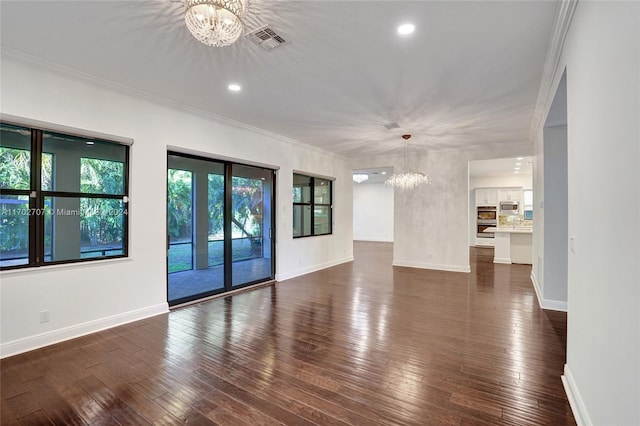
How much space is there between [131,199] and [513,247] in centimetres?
909

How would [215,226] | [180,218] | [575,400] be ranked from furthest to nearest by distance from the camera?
1. [215,226]
2. [180,218]
3. [575,400]

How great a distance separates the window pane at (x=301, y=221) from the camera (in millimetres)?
7035

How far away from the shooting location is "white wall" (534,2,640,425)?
1.29 metres

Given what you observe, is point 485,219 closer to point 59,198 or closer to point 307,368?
point 307,368

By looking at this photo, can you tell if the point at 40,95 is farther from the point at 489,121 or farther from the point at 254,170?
the point at 489,121

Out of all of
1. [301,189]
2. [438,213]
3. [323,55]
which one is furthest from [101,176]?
[438,213]

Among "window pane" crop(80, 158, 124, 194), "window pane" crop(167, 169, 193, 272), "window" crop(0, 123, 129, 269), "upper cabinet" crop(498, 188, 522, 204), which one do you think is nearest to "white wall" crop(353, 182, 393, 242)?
"upper cabinet" crop(498, 188, 522, 204)

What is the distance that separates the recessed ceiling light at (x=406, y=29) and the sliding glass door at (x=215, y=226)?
3606 millimetres

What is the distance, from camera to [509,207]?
11.9 meters

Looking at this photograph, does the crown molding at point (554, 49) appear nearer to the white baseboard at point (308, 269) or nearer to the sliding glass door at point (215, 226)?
the sliding glass door at point (215, 226)

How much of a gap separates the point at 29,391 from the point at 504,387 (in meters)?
3.84

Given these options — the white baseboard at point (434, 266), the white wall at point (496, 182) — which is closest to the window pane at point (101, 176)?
the white baseboard at point (434, 266)

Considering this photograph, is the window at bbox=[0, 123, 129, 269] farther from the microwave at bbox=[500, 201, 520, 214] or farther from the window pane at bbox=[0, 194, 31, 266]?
the microwave at bbox=[500, 201, 520, 214]

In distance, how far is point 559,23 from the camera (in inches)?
96.8
